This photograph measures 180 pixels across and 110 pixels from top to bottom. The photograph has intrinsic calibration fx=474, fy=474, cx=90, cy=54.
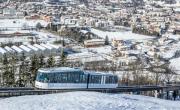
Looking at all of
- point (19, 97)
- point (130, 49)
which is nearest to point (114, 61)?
point (130, 49)

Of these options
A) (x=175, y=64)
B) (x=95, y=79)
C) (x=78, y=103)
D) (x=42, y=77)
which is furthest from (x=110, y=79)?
(x=175, y=64)

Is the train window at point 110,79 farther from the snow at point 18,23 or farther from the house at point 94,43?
the snow at point 18,23

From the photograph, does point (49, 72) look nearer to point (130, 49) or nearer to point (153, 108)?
point (153, 108)

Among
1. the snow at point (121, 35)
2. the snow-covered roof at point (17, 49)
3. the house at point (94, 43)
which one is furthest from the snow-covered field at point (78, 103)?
the snow at point (121, 35)

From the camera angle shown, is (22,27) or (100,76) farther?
(22,27)

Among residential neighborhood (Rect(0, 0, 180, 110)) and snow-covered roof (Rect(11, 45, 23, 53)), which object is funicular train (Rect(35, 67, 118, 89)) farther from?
snow-covered roof (Rect(11, 45, 23, 53))

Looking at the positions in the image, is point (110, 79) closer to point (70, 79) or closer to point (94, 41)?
point (70, 79)

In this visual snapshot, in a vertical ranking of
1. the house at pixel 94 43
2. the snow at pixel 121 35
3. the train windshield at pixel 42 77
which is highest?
the train windshield at pixel 42 77
